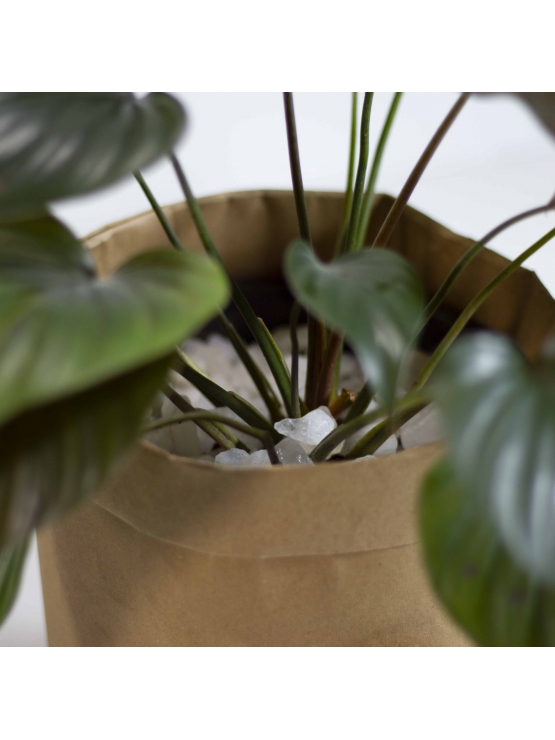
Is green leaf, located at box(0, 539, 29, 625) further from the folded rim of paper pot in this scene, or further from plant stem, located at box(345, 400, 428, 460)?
plant stem, located at box(345, 400, 428, 460)

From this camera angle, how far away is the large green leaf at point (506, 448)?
0.90 feet

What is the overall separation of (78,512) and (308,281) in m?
0.27

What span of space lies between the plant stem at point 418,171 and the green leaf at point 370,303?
0.12m

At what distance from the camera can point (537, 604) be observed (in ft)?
1.00

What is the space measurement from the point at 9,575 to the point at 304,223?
300mm

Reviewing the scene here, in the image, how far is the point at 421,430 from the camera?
1.95 feet

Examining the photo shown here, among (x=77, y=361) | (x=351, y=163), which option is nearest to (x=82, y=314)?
(x=77, y=361)

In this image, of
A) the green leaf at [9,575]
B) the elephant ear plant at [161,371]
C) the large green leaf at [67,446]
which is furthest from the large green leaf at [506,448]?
the green leaf at [9,575]

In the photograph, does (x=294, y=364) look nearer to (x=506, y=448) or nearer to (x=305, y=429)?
(x=305, y=429)

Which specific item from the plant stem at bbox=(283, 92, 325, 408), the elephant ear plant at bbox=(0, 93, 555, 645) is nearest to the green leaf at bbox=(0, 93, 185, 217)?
the elephant ear plant at bbox=(0, 93, 555, 645)

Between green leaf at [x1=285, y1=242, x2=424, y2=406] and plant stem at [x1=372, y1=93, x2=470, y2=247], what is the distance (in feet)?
0.40

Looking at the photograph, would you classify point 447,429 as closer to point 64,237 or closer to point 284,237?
point 64,237

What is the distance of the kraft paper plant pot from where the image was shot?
16.6 inches

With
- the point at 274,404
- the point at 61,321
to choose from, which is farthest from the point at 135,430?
the point at 274,404
